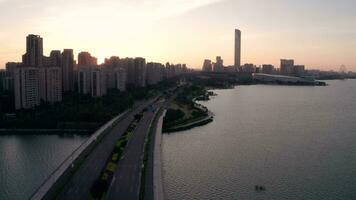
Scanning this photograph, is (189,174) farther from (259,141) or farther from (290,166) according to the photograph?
(259,141)

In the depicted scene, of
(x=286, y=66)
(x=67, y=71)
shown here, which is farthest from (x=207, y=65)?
(x=67, y=71)

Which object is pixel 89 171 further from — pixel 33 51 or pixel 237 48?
pixel 237 48

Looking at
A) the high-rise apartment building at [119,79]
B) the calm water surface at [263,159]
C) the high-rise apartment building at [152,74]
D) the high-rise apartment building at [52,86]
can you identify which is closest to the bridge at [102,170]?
the calm water surface at [263,159]

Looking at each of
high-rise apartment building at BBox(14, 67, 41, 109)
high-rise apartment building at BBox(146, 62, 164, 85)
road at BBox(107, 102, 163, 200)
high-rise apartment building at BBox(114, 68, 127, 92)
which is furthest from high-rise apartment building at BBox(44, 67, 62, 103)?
high-rise apartment building at BBox(146, 62, 164, 85)

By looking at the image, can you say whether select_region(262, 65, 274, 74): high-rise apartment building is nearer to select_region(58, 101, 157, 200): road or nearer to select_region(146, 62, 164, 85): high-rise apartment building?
select_region(146, 62, 164, 85): high-rise apartment building

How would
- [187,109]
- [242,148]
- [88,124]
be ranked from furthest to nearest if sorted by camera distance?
[187,109]
[88,124]
[242,148]

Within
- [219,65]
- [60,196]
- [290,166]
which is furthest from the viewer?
[219,65]

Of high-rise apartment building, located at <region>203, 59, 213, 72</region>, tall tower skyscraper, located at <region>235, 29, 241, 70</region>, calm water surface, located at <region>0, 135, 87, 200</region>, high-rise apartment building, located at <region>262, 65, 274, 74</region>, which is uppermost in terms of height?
tall tower skyscraper, located at <region>235, 29, 241, 70</region>

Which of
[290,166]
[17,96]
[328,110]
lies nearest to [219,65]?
[328,110]
